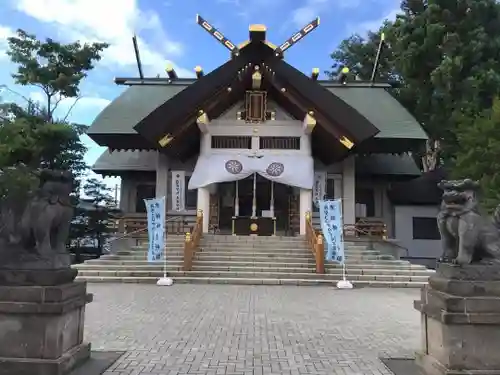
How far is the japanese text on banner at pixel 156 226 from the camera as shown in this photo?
1362cm

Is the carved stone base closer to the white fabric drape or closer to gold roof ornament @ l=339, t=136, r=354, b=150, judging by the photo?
the white fabric drape

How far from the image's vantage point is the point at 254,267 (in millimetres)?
13922

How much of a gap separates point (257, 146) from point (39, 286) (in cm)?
1425

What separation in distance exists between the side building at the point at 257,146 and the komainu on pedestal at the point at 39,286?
39.1 ft

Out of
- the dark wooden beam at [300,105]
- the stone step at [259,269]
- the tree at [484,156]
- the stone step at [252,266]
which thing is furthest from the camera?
the dark wooden beam at [300,105]

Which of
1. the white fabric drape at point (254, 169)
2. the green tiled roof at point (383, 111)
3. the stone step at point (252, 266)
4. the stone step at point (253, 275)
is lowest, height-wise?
the stone step at point (253, 275)

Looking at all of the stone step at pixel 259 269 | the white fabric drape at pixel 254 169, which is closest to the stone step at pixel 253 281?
the stone step at pixel 259 269

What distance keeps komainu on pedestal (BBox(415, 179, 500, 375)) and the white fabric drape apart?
12.5m

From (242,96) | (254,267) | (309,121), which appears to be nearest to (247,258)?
(254,267)

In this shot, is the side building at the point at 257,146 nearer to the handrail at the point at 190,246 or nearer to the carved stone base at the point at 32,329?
the handrail at the point at 190,246

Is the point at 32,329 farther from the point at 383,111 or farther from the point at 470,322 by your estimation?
the point at 383,111

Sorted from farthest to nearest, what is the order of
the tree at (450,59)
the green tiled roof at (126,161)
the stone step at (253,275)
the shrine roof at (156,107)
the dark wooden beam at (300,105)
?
the tree at (450,59) < the green tiled roof at (126,161) < the shrine roof at (156,107) < the dark wooden beam at (300,105) < the stone step at (253,275)

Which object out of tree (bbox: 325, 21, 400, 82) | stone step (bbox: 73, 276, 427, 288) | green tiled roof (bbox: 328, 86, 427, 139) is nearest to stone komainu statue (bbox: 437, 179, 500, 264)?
stone step (bbox: 73, 276, 427, 288)

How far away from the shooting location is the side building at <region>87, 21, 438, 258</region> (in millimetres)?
16984
